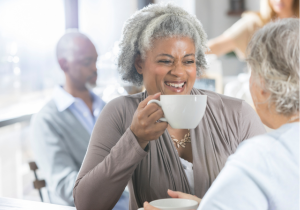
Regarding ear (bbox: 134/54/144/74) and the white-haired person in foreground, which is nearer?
the white-haired person in foreground

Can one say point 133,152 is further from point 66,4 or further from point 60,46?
point 66,4

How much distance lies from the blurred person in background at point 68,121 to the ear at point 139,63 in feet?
2.53

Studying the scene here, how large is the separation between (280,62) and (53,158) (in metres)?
1.43

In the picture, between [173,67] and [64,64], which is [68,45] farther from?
[173,67]

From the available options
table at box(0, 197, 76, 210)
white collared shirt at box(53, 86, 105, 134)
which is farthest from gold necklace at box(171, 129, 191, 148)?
white collared shirt at box(53, 86, 105, 134)

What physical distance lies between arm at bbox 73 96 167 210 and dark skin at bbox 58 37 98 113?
39.3 inches

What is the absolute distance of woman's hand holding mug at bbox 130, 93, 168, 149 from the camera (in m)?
0.71

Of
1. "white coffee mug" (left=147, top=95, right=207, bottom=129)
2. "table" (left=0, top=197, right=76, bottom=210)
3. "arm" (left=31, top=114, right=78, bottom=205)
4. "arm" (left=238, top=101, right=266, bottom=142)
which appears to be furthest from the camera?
"arm" (left=31, top=114, right=78, bottom=205)

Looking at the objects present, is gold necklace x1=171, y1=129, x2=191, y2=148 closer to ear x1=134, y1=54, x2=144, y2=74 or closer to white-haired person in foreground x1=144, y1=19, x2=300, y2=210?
ear x1=134, y1=54, x2=144, y2=74

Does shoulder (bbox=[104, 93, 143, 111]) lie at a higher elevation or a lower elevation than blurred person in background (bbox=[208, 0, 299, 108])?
lower

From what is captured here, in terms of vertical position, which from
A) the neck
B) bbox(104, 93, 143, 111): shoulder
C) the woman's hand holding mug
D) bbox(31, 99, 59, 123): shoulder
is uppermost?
the neck

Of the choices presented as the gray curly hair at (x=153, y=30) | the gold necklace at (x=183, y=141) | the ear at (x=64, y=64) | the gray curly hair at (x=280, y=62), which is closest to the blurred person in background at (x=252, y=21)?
the gray curly hair at (x=153, y=30)

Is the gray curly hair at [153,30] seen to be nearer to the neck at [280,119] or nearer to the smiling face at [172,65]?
the smiling face at [172,65]

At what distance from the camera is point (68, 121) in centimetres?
177
